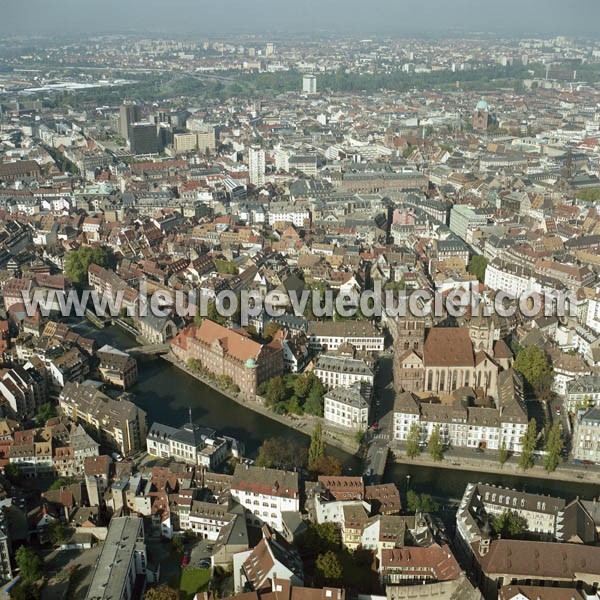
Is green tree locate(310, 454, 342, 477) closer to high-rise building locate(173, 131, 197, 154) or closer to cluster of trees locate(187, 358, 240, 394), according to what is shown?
cluster of trees locate(187, 358, 240, 394)

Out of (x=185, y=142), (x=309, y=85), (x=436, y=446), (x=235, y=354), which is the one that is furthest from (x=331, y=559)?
(x=309, y=85)

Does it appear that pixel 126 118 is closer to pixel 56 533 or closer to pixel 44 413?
pixel 44 413

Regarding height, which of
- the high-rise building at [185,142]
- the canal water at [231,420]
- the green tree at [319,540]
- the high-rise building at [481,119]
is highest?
the high-rise building at [481,119]

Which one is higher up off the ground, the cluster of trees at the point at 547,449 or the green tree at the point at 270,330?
the green tree at the point at 270,330

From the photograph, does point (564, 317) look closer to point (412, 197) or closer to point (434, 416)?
point (434, 416)

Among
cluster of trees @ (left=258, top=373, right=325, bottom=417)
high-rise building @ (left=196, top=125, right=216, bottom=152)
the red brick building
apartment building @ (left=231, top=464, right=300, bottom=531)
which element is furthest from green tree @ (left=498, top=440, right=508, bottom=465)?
high-rise building @ (left=196, top=125, right=216, bottom=152)

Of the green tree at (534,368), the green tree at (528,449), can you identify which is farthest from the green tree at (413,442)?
the green tree at (534,368)

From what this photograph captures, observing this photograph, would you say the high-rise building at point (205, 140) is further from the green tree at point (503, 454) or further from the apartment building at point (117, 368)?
the green tree at point (503, 454)
